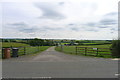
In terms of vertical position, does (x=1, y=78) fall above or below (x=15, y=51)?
below

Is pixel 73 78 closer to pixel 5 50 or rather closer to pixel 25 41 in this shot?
pixel 5 50

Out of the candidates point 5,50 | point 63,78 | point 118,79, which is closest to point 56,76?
point 63,78

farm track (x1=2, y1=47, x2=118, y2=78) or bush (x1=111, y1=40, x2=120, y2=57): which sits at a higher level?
bush (x1=111, y1=40, x2=120, y2=57)

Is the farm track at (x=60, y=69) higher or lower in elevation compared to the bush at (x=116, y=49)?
lower

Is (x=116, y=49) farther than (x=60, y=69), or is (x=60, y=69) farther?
(x=116, y=49)

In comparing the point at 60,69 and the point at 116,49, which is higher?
the point at 116,49

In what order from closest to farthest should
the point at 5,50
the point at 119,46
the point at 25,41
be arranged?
the point at 5,50
the point at 119,46
the point at 25,41

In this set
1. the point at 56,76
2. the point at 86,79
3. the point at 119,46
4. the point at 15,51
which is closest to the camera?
the point at 86,79

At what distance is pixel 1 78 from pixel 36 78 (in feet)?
6.11

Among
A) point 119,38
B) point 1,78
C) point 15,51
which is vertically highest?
point 119,38

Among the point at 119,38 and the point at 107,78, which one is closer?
the point at 107,78

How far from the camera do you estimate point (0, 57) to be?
35.6 ft

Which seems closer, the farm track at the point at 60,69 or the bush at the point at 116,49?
the farm track at the point at 60,69

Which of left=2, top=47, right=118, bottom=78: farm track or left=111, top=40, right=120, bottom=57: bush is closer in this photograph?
left=2, top=47, right=118, bottom=78: farm track
